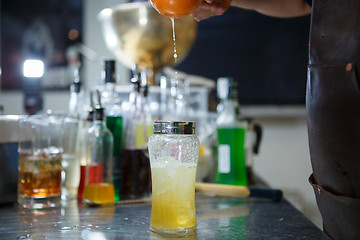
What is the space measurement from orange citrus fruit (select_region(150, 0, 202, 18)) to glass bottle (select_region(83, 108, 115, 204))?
0.35 metres

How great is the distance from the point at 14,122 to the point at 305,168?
7.79ft

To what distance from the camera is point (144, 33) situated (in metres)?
1.52

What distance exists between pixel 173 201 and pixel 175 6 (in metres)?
0.33

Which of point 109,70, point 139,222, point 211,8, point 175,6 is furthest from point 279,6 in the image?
point 139,222

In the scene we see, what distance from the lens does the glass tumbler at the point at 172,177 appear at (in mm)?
692

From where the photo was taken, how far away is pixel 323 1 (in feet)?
1.85

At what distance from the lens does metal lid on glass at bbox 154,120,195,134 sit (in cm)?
69

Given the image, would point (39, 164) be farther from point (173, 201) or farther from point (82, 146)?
point (173, 201)

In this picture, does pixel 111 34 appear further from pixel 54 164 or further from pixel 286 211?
pixel 286 211

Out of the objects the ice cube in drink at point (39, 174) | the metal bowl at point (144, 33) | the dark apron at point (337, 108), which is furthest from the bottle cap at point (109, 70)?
the dark apron at point (337, 108)

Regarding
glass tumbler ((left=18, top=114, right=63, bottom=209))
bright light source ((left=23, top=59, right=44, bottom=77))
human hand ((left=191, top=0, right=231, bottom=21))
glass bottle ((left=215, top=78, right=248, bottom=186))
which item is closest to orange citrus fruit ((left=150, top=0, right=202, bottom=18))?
human hand ((left=191, top=0, right=231, bottom=21))

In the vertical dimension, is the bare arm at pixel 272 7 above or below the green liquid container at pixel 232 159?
above

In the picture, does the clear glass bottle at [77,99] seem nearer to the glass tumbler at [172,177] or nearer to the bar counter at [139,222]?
the bar counter at [139,222]

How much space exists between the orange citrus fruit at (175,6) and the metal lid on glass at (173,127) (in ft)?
0.63
